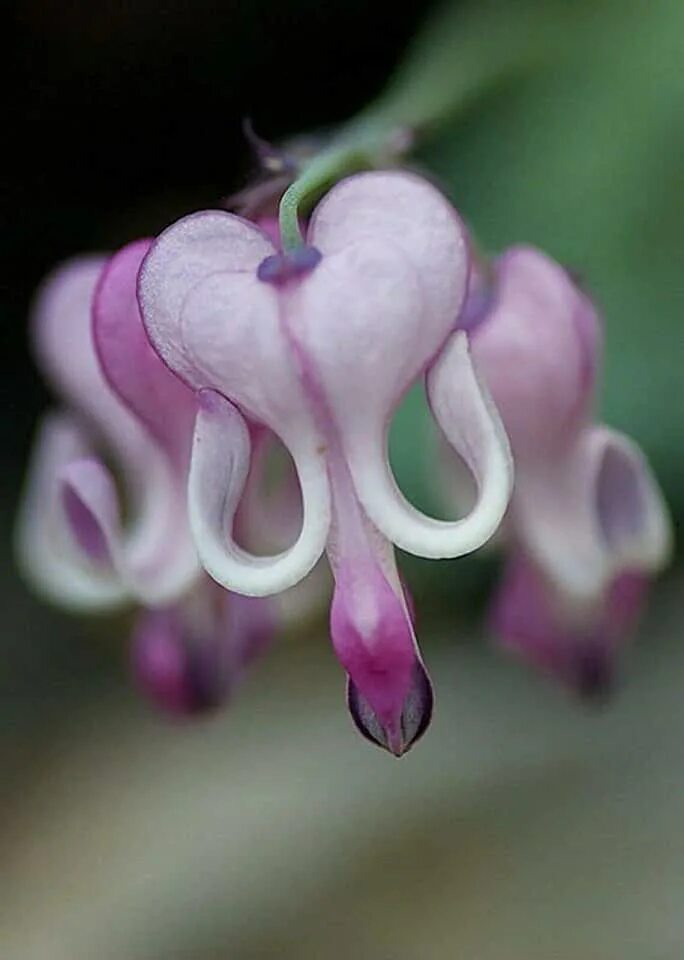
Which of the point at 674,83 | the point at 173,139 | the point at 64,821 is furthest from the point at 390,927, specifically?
the point at 173,139

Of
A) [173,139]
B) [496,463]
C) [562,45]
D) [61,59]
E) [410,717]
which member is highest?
[61,59]

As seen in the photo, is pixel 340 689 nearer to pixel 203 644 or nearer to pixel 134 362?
pixel 203 644

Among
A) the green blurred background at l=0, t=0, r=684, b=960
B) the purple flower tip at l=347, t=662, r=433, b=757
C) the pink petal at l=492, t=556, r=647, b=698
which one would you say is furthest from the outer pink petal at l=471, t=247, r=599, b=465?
the green blurred background at l=0, t=0, r=684, b=960

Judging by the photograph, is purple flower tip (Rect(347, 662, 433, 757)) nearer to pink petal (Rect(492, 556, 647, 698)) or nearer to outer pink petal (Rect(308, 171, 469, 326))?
outer pink petal (Rect(308, 171, 469, 326))

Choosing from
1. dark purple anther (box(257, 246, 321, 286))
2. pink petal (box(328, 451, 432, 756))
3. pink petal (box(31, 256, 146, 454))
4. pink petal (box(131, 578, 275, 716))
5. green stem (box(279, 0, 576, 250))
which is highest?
green stem (box(279, 0, 576, 250))

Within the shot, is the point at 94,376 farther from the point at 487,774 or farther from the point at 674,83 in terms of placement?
the point at 674,83

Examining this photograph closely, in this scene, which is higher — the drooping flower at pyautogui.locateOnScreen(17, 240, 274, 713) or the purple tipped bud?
the drooping flower at pyautogui.locateOnScreen(17, 240, 274, 713)

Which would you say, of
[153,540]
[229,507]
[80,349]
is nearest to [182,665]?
[153,540]
